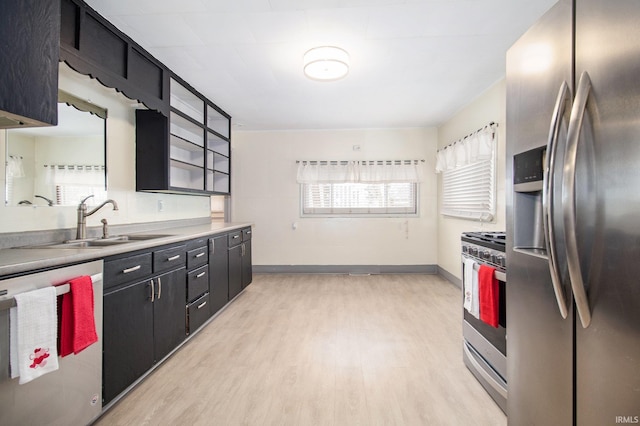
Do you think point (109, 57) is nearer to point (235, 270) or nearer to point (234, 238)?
point (234, 238)

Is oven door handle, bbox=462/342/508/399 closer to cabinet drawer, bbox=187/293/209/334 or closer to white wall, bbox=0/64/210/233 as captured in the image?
cabinet drawer, bbox=187/293/209/334

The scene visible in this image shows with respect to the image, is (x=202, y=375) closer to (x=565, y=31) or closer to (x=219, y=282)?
(x=219, y=282)

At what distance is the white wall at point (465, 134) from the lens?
3.27m

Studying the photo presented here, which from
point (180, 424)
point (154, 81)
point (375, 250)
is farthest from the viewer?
point (375, 250)

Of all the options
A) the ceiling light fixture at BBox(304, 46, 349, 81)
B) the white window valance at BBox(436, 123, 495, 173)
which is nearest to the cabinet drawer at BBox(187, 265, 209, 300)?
the ceiling light fixture at BBox(304, 46, 349, 81)

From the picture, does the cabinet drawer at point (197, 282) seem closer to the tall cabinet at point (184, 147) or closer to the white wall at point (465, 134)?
the tall cabinet at point (184, 147)

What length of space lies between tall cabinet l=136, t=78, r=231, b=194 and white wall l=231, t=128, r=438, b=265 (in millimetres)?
957

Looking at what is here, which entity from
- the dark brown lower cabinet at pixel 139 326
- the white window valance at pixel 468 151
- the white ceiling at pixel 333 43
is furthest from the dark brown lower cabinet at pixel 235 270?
the white window valance at pixel 468 151

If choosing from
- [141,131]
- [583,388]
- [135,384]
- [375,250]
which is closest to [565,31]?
[583,388]

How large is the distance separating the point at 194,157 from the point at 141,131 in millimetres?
894

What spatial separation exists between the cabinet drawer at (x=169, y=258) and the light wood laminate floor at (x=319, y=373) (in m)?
0.73

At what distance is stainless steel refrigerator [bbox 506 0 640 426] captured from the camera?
0.85 meters

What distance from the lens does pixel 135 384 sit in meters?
1.96

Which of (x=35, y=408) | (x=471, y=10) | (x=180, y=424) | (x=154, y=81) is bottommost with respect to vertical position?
(x=180, y=424)
